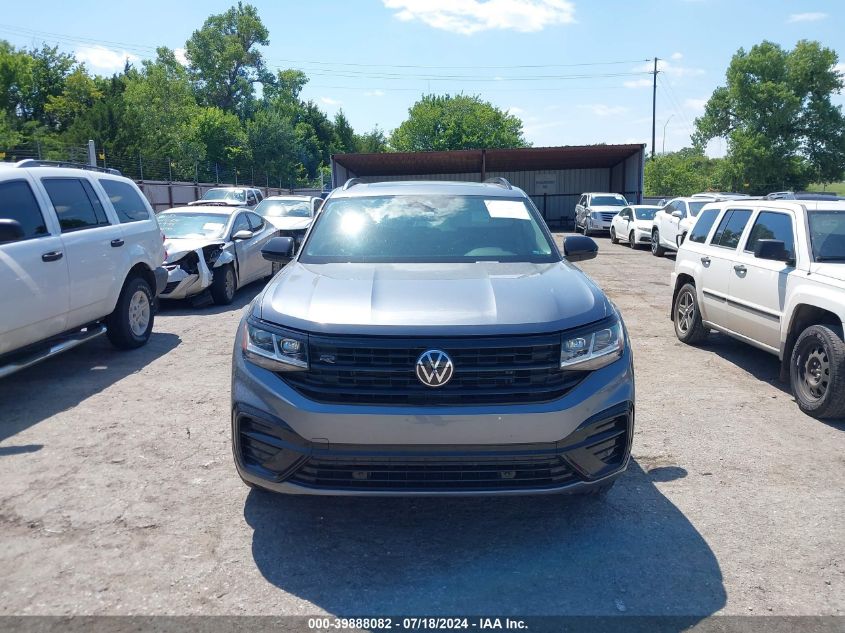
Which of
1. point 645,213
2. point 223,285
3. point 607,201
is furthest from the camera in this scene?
point 607,201

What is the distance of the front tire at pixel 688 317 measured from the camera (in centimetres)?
803

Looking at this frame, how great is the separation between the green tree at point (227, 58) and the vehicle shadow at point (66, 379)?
7811cm

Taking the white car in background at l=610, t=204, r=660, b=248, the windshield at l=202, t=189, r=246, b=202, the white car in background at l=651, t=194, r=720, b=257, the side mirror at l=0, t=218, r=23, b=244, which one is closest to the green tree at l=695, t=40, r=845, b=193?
the white car in background at l=610, t=204, r=660, b=248

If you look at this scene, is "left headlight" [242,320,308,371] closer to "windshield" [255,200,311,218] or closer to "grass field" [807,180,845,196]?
"windshield" [255,200,311,218]

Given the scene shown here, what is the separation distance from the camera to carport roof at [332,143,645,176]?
30.0 meters

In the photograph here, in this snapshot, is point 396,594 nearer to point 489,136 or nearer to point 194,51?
point 489,136

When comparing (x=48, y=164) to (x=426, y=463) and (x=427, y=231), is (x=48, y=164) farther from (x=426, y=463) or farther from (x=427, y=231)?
(x=426, y=463)

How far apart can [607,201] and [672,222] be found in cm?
964

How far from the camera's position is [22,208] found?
19.7ft

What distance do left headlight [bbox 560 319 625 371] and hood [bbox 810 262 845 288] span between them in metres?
3.06


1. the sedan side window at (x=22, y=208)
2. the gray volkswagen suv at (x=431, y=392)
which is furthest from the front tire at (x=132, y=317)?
the gray volkswagen suv at (x=431, y=392)

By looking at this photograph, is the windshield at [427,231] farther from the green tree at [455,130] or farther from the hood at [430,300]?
the green tree at [455,130]

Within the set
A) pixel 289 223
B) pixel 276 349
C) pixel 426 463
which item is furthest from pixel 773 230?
pixel 289 223

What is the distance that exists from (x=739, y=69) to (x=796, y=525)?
6186 centimetres
